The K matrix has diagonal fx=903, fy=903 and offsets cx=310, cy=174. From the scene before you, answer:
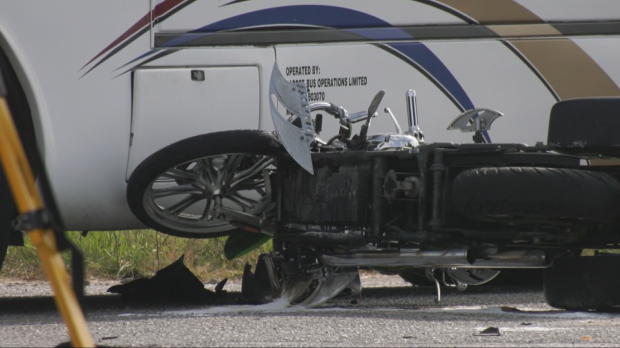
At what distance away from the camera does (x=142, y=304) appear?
15.3ft

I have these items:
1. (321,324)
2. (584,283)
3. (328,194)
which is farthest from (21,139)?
(584,283)

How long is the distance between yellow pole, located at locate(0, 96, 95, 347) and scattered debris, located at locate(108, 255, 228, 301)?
2.82 m

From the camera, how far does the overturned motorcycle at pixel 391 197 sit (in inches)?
139

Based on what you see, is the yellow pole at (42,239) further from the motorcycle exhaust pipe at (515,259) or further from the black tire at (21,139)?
the motorcycle exhaust pipe at (515,259)

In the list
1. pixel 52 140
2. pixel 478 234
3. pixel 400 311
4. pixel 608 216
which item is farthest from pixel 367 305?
pixel 52 140

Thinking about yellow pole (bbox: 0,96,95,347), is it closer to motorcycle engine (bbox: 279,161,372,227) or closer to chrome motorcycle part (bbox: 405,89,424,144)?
motorcycle engine (bbox: 279,161,372,227)

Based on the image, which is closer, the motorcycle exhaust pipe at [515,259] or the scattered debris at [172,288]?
the motorcycle exhaust pipe at [515,259]

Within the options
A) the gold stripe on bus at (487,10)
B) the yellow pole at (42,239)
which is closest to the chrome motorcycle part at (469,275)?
the gold stripe on bus at (487,10)

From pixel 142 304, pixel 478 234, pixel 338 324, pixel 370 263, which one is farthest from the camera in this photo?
pixel 142 304

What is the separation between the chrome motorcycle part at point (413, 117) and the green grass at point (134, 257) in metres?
2.70

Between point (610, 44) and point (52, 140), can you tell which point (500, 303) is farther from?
point (52, 140)

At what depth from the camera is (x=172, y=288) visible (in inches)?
188

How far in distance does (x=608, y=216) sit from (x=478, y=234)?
52cm

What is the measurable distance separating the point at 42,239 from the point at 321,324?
5.45 feet
